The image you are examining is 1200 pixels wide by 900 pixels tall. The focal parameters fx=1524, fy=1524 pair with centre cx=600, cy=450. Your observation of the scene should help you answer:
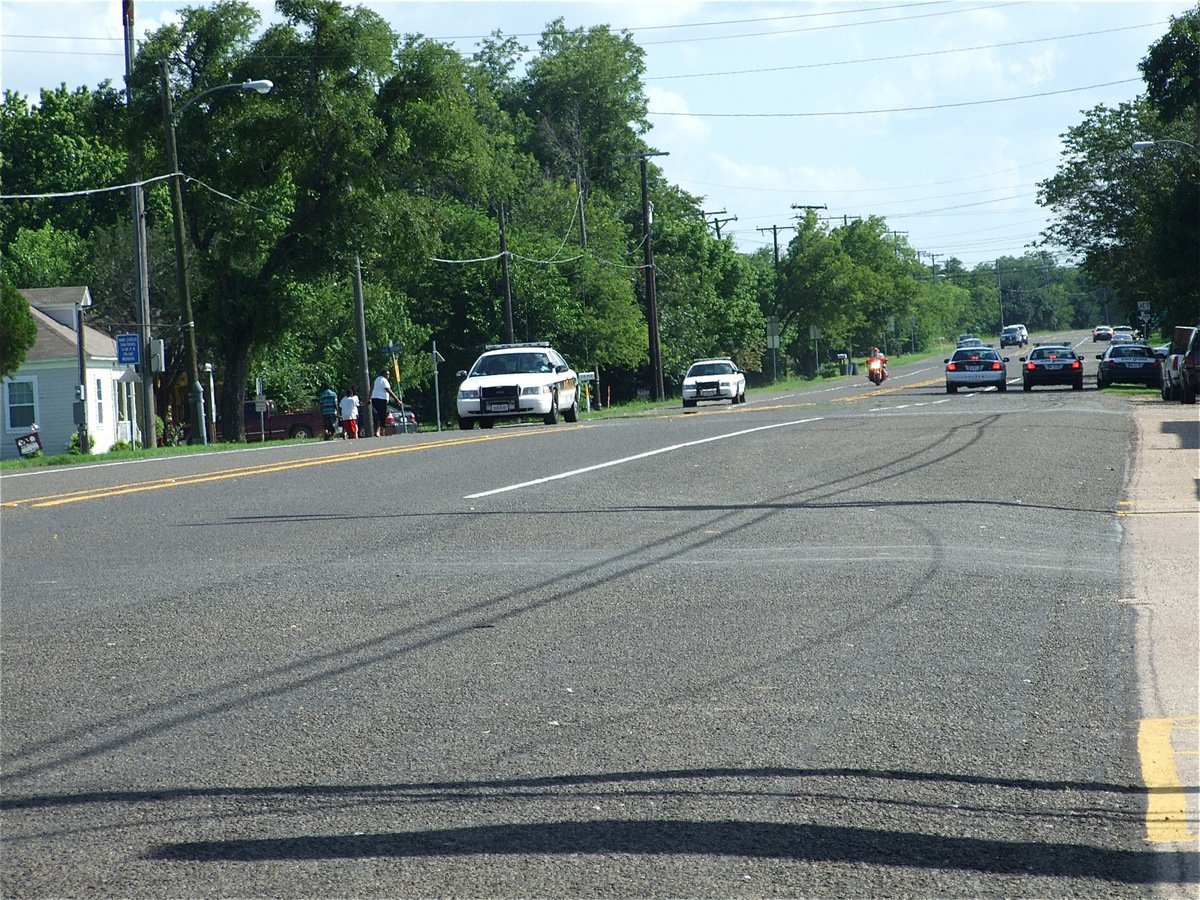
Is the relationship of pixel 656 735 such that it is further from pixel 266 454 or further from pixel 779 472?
pixel 266 454

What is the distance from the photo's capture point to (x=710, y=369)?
4997 cm

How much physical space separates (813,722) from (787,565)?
4140mm

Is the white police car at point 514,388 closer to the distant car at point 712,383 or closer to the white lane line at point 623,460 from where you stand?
the white lane line at point 623,460

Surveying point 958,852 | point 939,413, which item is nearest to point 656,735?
point 958,852

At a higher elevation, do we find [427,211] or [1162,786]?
[427,211]

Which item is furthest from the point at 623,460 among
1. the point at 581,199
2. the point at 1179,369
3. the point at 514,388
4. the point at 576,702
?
the point at 581,199

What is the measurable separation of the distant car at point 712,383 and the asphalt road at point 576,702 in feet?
115

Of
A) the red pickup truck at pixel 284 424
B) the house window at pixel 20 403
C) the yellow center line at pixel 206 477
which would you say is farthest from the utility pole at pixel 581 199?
the yellow center line at pixel 206 477

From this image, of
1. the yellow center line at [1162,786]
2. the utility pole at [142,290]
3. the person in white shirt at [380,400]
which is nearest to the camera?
the yellow center line at [1162,786]

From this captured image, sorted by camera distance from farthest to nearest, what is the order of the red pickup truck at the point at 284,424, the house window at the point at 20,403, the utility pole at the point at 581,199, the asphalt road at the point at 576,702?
1. the utility pole at the point at 581,199
2. the red pickup truck at the point at 284,424
3. the house window at the point at 20,403
4. the asphalt road at the point at 576,702

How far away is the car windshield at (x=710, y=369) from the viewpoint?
4978cm

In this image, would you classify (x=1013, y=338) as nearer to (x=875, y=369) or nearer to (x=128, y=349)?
(x=875, y=369)

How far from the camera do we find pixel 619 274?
70.8m

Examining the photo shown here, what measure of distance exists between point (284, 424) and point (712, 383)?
20.4 m
